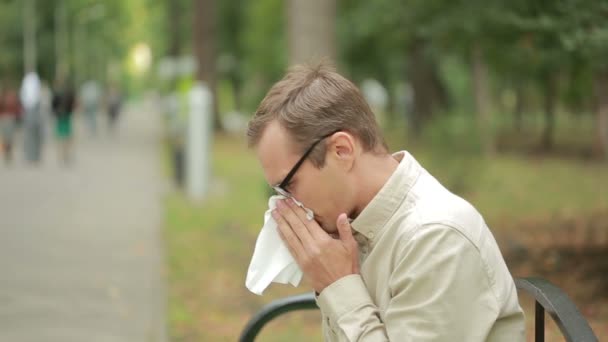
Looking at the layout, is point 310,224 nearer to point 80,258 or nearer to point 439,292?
point 439,292

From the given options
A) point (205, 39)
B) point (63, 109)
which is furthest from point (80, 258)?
point (205, 39)

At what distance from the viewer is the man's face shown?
2.13 m

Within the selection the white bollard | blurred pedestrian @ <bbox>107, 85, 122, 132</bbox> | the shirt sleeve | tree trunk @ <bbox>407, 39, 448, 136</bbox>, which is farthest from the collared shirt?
blurred pedestrian @ <bbox>107, 85, 122, 132</bbox>

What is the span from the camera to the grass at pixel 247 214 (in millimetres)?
6715

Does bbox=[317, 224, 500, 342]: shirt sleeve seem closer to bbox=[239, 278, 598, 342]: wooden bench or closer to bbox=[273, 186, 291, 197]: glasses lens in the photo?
bbox=[239, 278, 598, 342]: wooden bench

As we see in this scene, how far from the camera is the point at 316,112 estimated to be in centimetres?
211


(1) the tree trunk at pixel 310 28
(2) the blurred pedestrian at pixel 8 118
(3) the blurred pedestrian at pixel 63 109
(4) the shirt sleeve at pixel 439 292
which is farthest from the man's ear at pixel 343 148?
(3) the blurred pedestrian at pixel 63 109

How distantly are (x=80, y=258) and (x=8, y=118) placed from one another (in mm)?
11521

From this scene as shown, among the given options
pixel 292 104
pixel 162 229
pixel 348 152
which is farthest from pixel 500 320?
pixel 162 229

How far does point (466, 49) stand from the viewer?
8.91 m

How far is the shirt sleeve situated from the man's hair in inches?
10.6

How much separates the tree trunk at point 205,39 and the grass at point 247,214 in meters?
7.12

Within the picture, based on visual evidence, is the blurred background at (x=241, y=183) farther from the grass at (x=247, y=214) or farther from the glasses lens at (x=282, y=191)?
the glasses lens at (x=282, y=191)

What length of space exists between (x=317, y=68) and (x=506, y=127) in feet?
121
